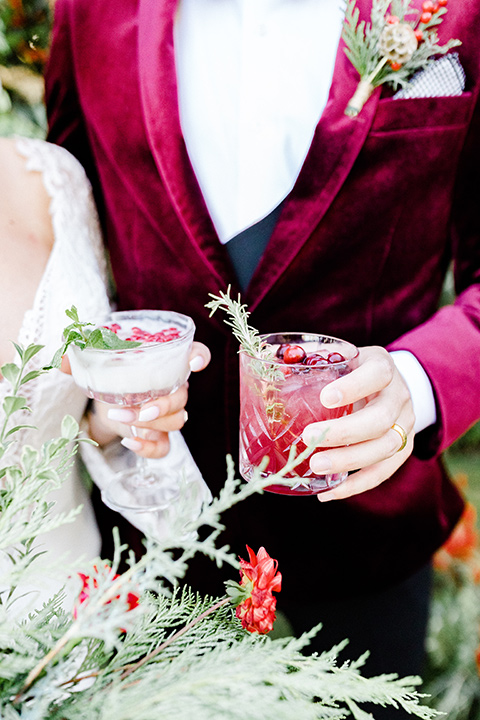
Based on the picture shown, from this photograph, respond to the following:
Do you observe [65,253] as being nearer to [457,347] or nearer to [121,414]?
[121,414]

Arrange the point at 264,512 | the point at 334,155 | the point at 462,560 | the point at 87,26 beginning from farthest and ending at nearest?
the point at 462,560 → the point at 264,512 → the point at 87,26 → the point at 334,155

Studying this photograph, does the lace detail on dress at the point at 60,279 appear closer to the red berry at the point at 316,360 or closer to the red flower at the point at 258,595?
the red berry at the point at 316,360

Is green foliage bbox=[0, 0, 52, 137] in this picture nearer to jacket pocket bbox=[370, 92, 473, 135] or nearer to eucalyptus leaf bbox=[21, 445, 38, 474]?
jacket pocket bbox=[370, 92, 473, 135]

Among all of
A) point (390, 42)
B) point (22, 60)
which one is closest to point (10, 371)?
point (390, 42)

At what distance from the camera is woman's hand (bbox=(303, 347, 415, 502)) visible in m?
0.71

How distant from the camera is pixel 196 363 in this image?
936 mm

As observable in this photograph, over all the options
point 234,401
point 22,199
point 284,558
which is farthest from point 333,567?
point 22,199

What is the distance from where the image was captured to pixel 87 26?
1.07 metres

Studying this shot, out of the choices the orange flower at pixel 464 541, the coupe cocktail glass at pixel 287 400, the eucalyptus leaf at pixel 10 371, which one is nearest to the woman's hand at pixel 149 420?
the coupe cocktail glass at pixel 287 400

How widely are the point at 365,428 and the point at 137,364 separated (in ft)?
1.10

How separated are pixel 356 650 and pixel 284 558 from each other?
11.1 inches

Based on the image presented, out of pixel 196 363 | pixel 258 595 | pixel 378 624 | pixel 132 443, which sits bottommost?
pixel 378 624

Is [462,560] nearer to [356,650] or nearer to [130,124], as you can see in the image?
[356,650]

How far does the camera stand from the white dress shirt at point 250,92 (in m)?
1.05
